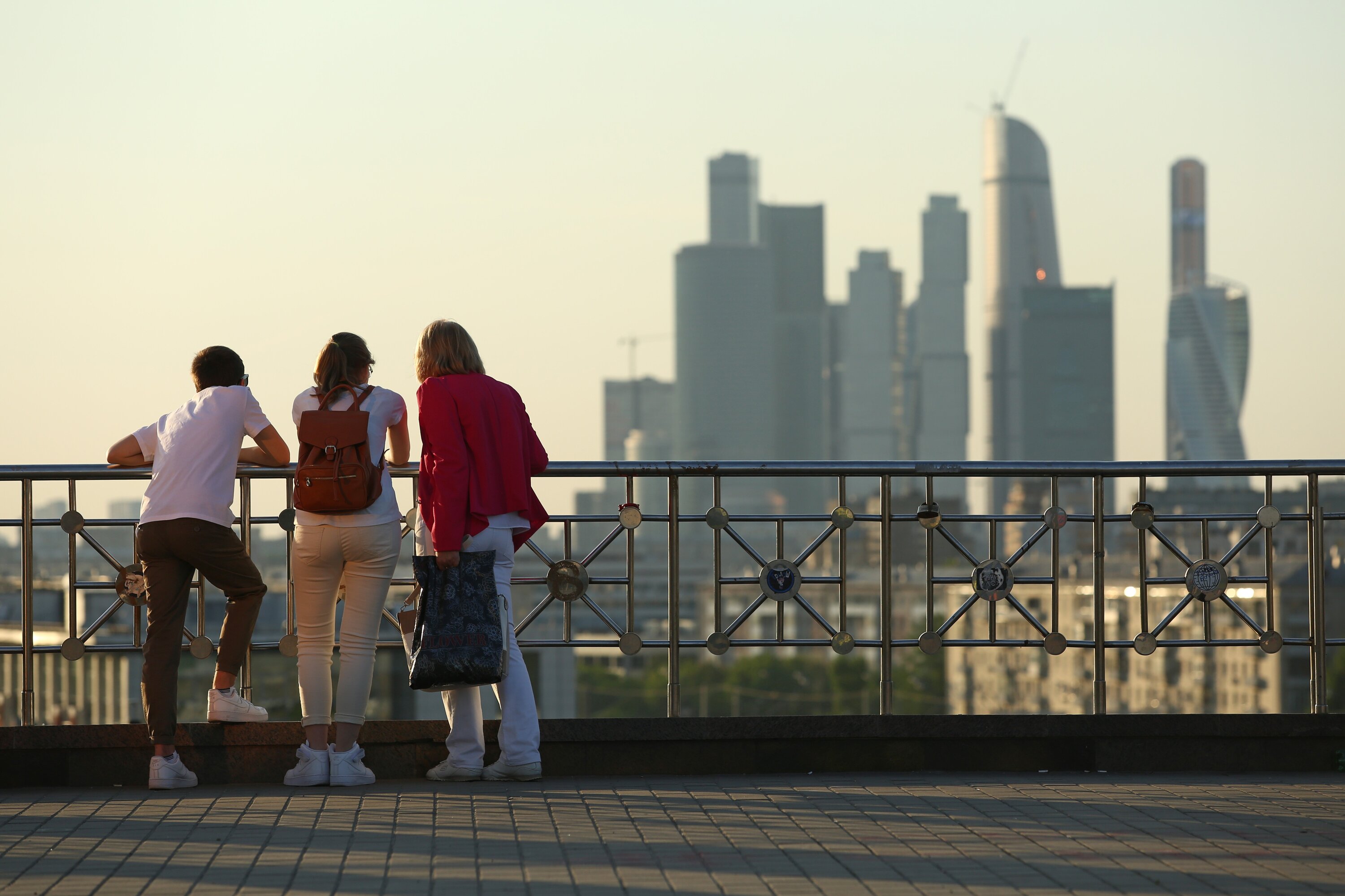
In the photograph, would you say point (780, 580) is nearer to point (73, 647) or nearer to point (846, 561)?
point (846, 561)

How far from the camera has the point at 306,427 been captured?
7242 mm

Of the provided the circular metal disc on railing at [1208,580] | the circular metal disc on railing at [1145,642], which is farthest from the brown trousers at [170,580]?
the circular metal disc on railing at [1208,580]

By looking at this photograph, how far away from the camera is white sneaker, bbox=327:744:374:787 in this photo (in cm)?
738

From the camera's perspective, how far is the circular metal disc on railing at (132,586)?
7.91 m

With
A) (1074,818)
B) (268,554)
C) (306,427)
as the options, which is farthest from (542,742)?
(268,554)

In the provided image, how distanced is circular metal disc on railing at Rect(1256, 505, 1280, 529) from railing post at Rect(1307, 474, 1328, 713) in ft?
0.52

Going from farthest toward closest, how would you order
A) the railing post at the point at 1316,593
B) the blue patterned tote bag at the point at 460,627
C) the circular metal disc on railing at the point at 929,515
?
the railing post at the point at 1316,593 < the circular metal disc on railing at the point at 929,515 < the blue patterned tote bag at the point at 460,627

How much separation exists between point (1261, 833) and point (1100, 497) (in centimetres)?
241

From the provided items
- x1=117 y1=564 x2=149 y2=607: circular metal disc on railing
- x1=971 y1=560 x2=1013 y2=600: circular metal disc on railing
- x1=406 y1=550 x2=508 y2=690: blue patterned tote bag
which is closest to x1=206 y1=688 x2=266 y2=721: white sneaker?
x1=117 y1=564 x2=149 y2=607: circular metal disc on railing

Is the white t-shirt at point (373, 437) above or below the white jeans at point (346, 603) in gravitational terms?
above

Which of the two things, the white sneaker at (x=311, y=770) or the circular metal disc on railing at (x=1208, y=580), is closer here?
the white sneaker at (x=311, y=770)

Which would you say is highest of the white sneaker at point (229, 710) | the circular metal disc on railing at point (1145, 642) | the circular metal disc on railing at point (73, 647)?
the circular metal disc on railing at point (73, 647)

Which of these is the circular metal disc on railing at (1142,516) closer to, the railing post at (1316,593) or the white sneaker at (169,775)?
the railing post at (1316,593)

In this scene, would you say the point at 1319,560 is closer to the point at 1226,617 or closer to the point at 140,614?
the point at 140,614
